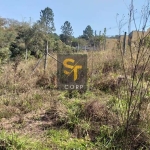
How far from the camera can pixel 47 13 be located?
4603 cm

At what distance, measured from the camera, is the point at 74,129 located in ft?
11.1

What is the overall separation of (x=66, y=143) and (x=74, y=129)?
41 centimetres

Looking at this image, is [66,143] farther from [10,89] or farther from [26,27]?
[26,27]

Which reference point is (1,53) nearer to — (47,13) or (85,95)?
(85,95)

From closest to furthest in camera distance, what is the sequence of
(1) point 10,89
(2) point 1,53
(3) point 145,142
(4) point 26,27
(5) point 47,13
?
(3) point 145,142 < (1) point 10,89 < (2) point 1,53 < (4) point 26,27 < (5) point 47,13

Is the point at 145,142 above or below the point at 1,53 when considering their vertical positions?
below

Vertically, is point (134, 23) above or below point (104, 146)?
above

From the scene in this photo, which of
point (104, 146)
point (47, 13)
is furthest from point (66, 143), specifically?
point (47, 13)

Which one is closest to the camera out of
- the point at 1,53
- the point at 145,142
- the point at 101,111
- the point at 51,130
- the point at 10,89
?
the point at 145,142

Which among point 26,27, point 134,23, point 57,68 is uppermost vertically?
point 26,27

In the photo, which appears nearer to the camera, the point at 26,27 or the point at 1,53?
the point at 1,53

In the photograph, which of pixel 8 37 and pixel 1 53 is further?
pixel 8 37

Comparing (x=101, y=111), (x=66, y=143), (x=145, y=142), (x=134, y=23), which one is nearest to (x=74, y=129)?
(x=66, y=143)

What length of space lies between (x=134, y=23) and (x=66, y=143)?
209 centimetres
